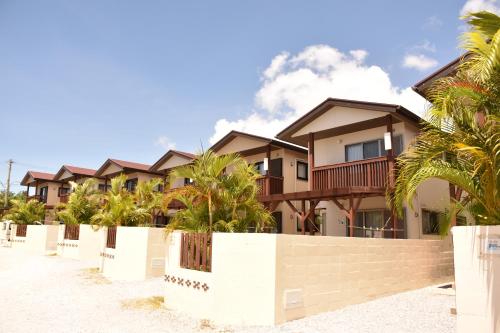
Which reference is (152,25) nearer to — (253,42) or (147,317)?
(253,42)

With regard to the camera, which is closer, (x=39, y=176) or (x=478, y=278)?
(x=478, y=278)

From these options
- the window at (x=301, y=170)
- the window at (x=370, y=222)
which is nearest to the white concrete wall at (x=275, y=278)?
the window at (x=370, y=222)

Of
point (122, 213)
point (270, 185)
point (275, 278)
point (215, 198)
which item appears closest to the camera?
point (275, 278)

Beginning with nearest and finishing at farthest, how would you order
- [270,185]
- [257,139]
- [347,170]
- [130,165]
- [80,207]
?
[347,170], [270,185], [257,139], [80,207], [130,165]

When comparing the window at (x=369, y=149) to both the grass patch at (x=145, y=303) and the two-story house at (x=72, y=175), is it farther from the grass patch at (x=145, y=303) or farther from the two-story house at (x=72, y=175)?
the two-story house at (x=72, y=175)

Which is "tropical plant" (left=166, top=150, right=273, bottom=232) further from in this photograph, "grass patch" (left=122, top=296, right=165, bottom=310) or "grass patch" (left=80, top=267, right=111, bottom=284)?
"grass patch" (left=80, top=267, right=111, bottom=284)

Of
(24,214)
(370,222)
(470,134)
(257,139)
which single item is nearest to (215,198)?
(470,134)

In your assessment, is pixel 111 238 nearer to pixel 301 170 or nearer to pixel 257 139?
pixel 257 139

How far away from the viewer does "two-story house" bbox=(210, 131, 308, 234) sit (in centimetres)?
1823

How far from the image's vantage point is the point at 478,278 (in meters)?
5.34

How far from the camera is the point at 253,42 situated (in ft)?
42.9

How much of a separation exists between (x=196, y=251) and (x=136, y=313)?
72.2 inches

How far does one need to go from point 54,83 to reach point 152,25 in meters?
5.62

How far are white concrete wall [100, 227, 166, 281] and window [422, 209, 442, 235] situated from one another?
932cm
